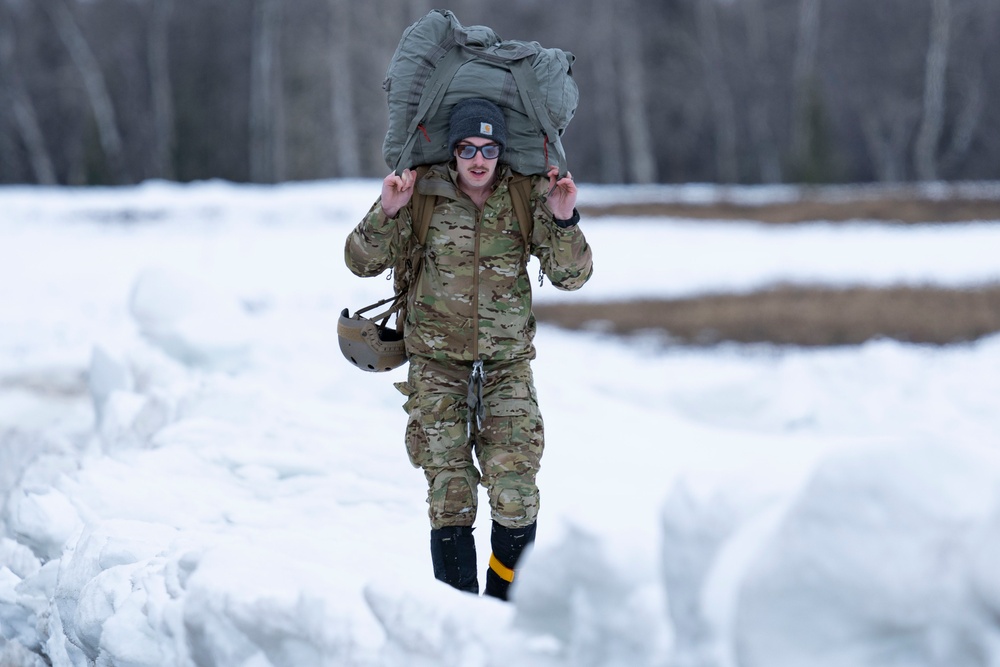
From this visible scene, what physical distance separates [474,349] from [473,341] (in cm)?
3

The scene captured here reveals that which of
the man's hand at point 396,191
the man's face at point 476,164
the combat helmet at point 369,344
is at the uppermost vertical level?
the man's face at point 476,164

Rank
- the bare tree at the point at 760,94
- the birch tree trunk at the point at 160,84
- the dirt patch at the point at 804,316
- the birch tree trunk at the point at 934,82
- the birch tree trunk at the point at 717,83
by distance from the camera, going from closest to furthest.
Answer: the dirt patch at the point at 804,316, the birch tree trunk at the point at 934,82, the birch tree trunk at the point at 160,84, the birch tree trunk at the point at 717,83, the bare tree at the point at 760,94

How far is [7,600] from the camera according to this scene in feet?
13.0

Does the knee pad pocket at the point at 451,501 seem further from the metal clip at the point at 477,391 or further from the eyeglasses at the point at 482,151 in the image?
the eyeglasses at the point at 482,151

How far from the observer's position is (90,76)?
27.6 m

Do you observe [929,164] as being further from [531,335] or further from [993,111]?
[531,335]

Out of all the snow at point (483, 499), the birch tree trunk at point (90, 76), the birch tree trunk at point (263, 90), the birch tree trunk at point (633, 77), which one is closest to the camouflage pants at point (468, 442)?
the snow at point (483, 499)

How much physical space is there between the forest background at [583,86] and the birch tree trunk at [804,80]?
0.07 m

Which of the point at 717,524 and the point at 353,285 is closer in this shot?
the point at 717,524

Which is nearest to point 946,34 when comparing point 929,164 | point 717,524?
point 929,164

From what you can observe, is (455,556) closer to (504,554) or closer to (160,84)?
(504,554)

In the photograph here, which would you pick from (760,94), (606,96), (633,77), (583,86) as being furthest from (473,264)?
(760,94)

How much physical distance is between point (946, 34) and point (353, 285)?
58.0ft

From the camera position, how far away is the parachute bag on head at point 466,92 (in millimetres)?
3613
